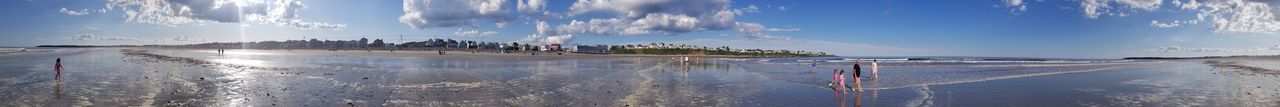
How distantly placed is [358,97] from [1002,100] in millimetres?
15299

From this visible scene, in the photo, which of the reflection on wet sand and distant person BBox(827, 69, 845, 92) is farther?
distant person BBox(827, 69, 845, 92)

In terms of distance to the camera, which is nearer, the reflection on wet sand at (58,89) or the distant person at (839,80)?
the reflection on wet sand at (58,89)

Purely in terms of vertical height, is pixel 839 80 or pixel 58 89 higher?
pixel 839 80

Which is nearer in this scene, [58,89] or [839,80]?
[58,89]

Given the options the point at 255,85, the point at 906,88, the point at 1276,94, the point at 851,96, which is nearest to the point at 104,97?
the point at 255,85

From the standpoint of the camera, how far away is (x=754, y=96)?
19.3 meters

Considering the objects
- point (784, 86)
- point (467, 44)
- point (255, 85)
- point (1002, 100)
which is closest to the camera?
point (1002, 100)

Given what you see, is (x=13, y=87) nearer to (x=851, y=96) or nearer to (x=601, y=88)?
(x=601, y=88)

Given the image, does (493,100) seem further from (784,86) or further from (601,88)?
(784,86)

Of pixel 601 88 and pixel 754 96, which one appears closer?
pixel 754 96

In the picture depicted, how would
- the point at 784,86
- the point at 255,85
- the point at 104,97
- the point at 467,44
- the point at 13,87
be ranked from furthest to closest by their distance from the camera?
the point at 467,44
the point at 784,86
the point at 255,85
the point at 13,87
the point at 104,97

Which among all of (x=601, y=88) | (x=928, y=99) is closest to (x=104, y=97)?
(x=601, y=88)

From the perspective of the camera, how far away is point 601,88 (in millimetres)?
22266

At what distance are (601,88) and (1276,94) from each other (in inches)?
723
